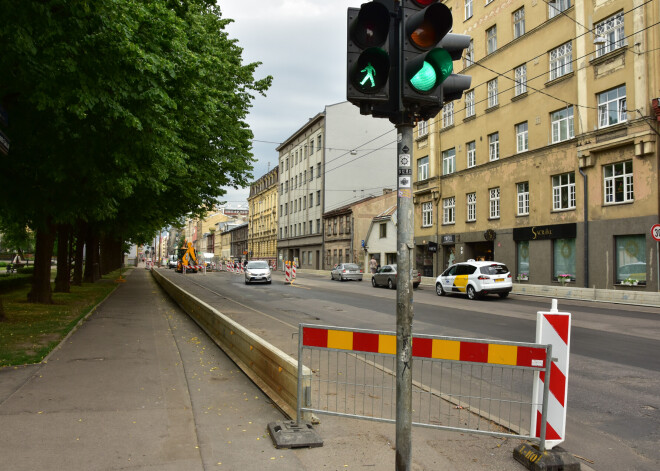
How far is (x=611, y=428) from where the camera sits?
5.25 metres

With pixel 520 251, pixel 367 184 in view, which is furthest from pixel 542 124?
pixel 367 184

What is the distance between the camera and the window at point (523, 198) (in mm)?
29400

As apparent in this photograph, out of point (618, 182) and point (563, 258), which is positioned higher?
point (618, 182)

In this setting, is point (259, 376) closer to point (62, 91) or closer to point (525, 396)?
point (525, 396)

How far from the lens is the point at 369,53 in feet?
11.4

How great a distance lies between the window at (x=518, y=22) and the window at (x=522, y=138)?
17.2ft

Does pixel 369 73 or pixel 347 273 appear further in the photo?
pixel 347 273

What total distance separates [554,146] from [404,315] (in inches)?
1047

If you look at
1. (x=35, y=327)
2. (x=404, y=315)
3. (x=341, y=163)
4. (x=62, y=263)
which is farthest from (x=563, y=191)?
(x=341, y=163)

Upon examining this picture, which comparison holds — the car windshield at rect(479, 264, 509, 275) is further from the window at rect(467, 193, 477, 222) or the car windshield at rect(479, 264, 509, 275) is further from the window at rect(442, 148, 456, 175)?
the window at rect(442, 148, 456, 175)

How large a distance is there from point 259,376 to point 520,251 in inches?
1015

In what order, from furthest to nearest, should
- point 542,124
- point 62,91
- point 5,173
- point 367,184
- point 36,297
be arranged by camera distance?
point 367,184
point 542,124
point 36,297
point 5,173
point 62,91

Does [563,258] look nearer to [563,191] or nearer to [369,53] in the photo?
[563,191]

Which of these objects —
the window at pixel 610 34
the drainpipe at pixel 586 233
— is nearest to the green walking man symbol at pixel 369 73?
the window at pixel 610 34
